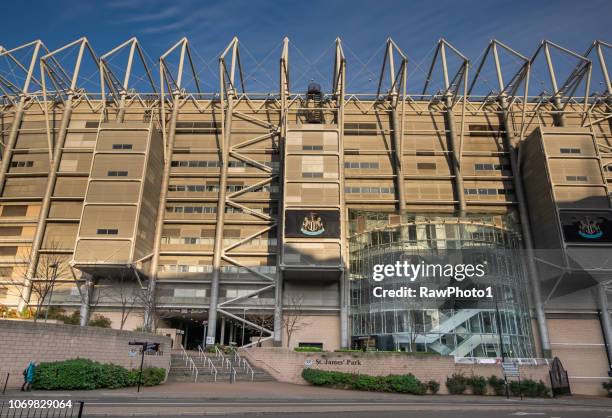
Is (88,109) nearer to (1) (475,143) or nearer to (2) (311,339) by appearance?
(2) (311,339)

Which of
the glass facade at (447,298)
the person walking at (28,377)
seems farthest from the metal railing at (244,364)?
the person walking at (28,377)

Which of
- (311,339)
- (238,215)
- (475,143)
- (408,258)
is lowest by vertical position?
(311,339)

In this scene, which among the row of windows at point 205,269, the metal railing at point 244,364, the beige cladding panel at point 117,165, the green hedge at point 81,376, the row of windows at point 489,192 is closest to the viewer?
the green hedge at point 81,376

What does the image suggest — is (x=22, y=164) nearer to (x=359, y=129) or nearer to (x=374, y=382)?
(x=359, y=129)

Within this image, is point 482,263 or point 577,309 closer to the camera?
point 482,263

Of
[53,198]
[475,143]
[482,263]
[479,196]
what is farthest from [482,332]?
[53,198]

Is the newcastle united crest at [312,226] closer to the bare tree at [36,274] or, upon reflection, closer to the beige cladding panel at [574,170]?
the beige cladding panel at [574,170]

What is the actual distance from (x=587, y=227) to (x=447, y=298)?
2378 centimetres

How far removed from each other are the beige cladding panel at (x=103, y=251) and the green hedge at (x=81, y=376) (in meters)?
28.8

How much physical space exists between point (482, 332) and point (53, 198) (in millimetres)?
56946

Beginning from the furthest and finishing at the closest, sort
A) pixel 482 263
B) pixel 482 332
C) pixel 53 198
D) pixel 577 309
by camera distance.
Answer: pixel 53 198 → pixel 577 309 → pixel 482 263 → pixel 482 332

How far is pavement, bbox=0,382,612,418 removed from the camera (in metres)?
16.8

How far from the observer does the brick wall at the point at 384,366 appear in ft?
105

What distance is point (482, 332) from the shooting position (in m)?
39.5
